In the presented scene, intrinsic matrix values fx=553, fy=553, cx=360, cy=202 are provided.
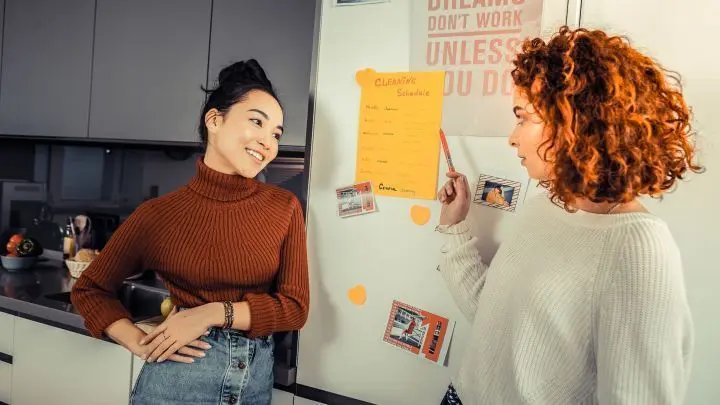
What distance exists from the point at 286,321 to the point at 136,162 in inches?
61.9

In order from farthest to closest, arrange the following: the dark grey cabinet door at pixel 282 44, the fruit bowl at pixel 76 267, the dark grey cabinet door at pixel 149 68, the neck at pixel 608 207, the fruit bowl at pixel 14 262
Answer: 1. the fruit bowl at pixel 14 262
2. the fruit bowl at pixel 76 267
3. the dark grey cabinet door at pixel 149 68
4. the dark grey cabinet door at pixel 282 44
5. the neck at pixel 608 207

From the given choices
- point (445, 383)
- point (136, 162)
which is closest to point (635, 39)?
point (445, 383)

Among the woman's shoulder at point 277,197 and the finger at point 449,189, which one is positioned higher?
the finger at point 449,189

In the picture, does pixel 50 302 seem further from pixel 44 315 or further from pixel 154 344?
pixel 154 344

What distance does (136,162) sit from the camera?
2.47 metres

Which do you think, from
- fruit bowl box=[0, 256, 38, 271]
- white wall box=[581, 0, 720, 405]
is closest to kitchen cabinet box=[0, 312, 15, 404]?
fruit bowl box=[0, 256, 38, 271]

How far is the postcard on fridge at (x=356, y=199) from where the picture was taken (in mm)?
1288

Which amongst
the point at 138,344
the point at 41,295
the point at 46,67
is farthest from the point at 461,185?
the point at 46,67

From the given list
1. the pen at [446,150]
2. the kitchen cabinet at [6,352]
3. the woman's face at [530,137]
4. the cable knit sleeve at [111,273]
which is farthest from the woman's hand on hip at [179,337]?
the kitchen cabinet at [6,352]

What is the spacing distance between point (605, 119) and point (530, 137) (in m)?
0.15

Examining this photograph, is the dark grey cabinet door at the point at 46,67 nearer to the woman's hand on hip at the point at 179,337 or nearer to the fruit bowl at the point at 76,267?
the fruit bowl at the point at 76,267

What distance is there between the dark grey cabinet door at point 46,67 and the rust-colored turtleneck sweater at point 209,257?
110 cm

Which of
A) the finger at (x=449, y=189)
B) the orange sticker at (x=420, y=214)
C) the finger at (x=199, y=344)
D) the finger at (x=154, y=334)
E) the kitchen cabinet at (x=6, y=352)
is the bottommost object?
the kitchen cabinet at (x=6, y=352)

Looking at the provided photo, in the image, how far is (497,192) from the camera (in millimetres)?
1135
